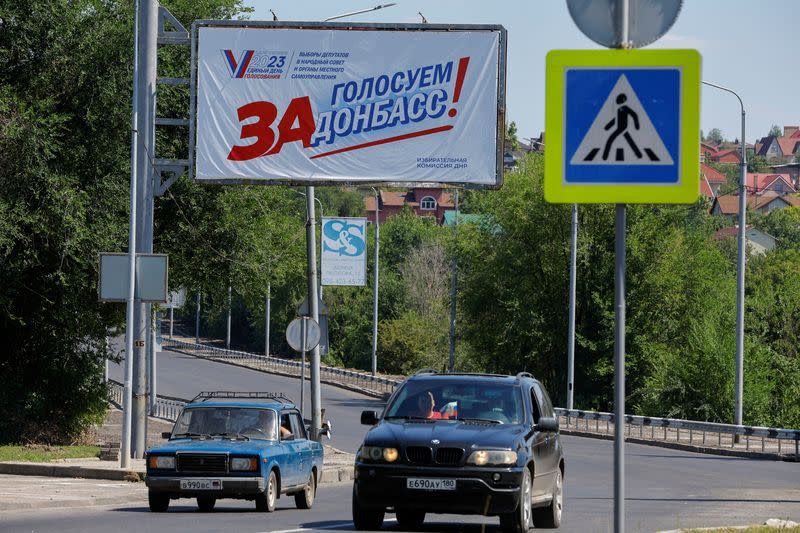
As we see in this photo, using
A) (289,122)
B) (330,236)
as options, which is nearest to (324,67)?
(289,122)

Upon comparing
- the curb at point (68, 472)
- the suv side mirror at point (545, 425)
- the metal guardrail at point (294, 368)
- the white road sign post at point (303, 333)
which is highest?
the white road sign post at point (303, 333)

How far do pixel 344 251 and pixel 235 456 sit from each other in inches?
1492

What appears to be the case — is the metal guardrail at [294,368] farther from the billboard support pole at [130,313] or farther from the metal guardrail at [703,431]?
the billboard support pole at [130,313]

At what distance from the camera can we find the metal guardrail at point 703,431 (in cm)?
4100

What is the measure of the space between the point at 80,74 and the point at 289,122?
580 cm

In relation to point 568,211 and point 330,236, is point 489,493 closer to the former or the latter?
point 330,236

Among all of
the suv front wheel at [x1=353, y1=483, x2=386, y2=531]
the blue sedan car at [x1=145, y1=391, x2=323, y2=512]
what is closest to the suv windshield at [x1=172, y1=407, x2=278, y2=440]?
the blue sedan car at [x1=145, y1=391, x2=323, y2=512]

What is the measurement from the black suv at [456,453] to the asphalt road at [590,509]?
0.93 meters

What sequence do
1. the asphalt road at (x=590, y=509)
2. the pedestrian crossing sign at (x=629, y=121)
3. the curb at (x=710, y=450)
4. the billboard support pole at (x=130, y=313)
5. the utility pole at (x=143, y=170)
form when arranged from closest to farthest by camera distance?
the pedestrian crossing sign at (x=629, y=121)
the asphalt road at (x=590, y=509)
the billboard support pole at (x=130, y=313)
the utility pole at (x=143, y=170)
the curb at (x=710, y=450)

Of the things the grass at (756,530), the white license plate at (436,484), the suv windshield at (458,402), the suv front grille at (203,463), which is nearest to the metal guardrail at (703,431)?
the suv front grille at (203,463)

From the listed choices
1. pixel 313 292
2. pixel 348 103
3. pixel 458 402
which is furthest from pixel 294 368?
pixel 458 402

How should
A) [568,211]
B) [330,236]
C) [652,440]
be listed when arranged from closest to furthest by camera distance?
Result: [652,440] → [330,236] → [568,211]

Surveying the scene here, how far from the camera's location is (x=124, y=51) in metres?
31.5

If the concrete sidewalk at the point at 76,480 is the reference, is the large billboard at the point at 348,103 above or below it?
above
